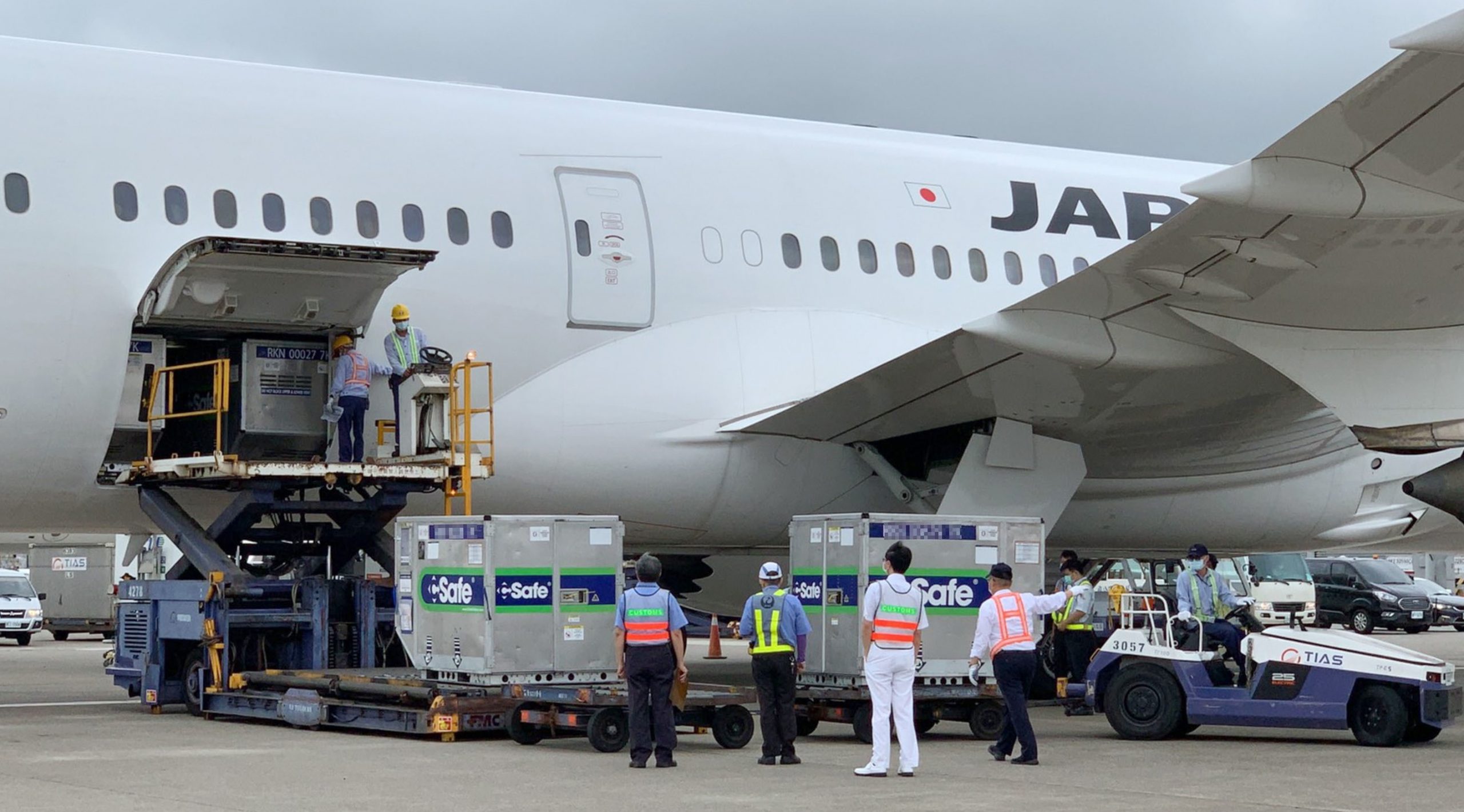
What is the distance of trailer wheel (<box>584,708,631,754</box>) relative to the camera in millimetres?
12406

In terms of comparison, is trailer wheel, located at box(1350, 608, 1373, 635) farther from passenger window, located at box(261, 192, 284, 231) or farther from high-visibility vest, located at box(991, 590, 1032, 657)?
passenger window, located at box(261, 192, 284, 231)

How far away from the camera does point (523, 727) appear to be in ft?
42.1

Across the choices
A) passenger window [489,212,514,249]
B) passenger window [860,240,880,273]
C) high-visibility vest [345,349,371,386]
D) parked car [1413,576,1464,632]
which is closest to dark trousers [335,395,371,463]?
high-visibility vest [345,349,371,386]

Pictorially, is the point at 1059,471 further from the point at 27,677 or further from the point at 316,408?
the point at 27,677

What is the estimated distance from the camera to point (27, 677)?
76.0 feet

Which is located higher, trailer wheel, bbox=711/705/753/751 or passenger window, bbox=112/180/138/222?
passenger window, bbox=112/180/138/222

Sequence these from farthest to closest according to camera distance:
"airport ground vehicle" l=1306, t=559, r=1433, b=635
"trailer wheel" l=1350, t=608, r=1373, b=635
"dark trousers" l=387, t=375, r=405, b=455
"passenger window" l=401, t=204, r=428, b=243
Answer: "trailer wheel" l=1350, t=608, r=1373, b=635, "airport ground vehicle" l=1306, t=559, r=1433, b=635, "passenger window" l=401, t=204, r=428, b=243, "dark trousers" l=387, t=375, r=405, b=455

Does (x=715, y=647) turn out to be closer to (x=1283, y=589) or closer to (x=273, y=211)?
(x=273, y=211)

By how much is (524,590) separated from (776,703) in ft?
7.87

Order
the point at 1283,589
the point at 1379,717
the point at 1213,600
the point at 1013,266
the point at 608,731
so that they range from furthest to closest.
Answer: the point at 1283,589 < the point at 1013,266 < the point at 1213,600 < the point at 1379,717 < the point at 608,731

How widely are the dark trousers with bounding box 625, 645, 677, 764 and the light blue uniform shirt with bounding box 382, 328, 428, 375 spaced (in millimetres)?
4130

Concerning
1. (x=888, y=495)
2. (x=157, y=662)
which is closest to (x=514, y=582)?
(x=157, y=662)

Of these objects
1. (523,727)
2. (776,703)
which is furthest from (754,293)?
(776,703)

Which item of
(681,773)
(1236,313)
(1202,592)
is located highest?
(1236,313)
